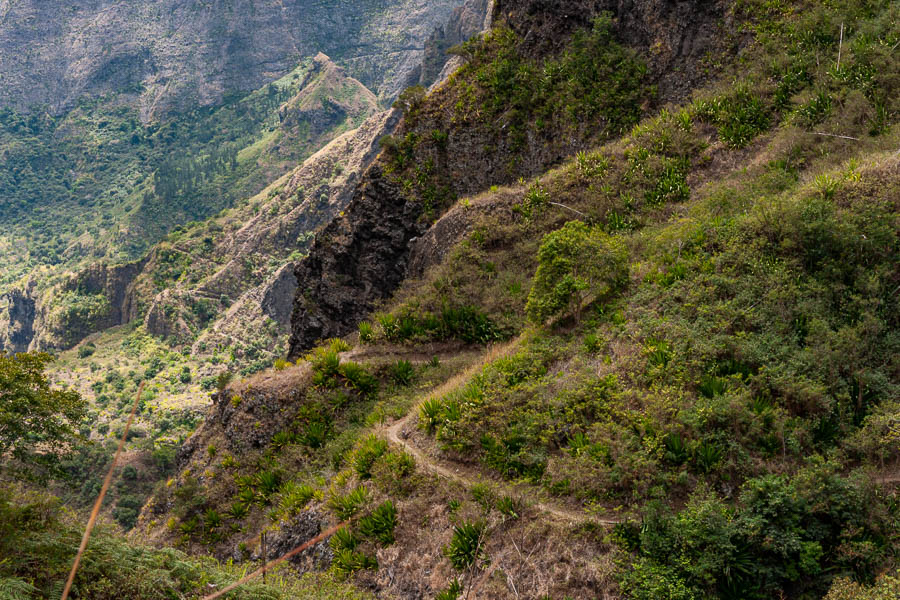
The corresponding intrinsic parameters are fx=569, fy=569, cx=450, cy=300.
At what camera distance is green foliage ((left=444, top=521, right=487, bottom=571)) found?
31.4 feet

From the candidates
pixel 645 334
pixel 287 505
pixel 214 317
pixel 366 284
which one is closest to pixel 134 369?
pixel 214 317

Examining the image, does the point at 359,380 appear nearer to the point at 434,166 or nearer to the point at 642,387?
the point at 642,387

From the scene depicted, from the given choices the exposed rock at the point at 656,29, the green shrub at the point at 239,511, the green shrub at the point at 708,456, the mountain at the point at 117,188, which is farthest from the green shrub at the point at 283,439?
the mountain at the point at 117,188

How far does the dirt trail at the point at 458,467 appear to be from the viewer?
374 inches

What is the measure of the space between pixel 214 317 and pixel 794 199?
9656 cm

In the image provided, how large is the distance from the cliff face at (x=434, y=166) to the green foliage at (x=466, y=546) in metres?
15.9

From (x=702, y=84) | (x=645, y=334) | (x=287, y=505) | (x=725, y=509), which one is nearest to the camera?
(x=725, y=509)

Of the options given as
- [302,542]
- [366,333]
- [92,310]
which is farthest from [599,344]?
[92,310]

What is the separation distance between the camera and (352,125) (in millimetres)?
157625

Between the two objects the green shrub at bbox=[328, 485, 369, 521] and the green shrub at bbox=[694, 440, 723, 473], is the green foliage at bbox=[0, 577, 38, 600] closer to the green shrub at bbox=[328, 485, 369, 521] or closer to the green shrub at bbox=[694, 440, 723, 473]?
the green shrub at bbox=[328, 485, 369, 521]

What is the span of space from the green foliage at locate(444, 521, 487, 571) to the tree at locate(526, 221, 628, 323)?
627cm

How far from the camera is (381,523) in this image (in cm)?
1100

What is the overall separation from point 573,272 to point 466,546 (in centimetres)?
749

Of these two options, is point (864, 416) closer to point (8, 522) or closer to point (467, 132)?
point (8, 522)
